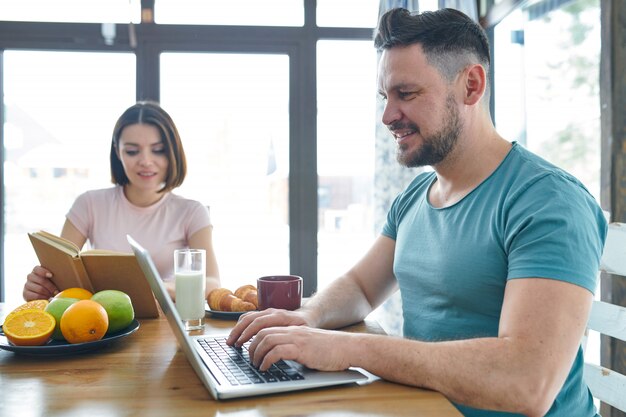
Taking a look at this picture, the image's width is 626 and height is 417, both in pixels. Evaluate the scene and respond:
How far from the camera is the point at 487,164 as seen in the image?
1.34m

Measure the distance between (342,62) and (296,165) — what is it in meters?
0.67

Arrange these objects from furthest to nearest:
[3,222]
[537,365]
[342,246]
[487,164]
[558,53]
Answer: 1. [342,246]
2. [3,222]
3. [558,53]
4. [487,164]
5. [537,365]

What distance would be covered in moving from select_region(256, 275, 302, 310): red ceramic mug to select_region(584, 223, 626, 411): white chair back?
68cm

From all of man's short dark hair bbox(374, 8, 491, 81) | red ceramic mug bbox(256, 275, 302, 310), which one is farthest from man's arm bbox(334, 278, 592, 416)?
man's short dark hair bbox(374, 8, 491, 81)

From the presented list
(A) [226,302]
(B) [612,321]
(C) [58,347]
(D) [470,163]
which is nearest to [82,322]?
(C) [58,347]

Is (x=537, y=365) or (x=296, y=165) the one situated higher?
(x=296, y=165)

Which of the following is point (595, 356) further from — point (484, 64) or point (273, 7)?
point (273, 7)

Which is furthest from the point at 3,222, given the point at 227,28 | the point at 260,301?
the point at 260,301

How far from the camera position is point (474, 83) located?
1.39m

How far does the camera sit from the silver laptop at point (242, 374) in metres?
0.90

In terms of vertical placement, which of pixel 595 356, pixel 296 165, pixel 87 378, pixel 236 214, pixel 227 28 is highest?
pixel 227 28

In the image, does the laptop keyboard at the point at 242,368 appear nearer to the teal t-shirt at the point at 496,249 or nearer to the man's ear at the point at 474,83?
the teal t-shirt at the point at 496,249

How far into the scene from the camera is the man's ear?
4.54 ft

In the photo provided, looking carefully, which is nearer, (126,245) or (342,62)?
(126,245)
